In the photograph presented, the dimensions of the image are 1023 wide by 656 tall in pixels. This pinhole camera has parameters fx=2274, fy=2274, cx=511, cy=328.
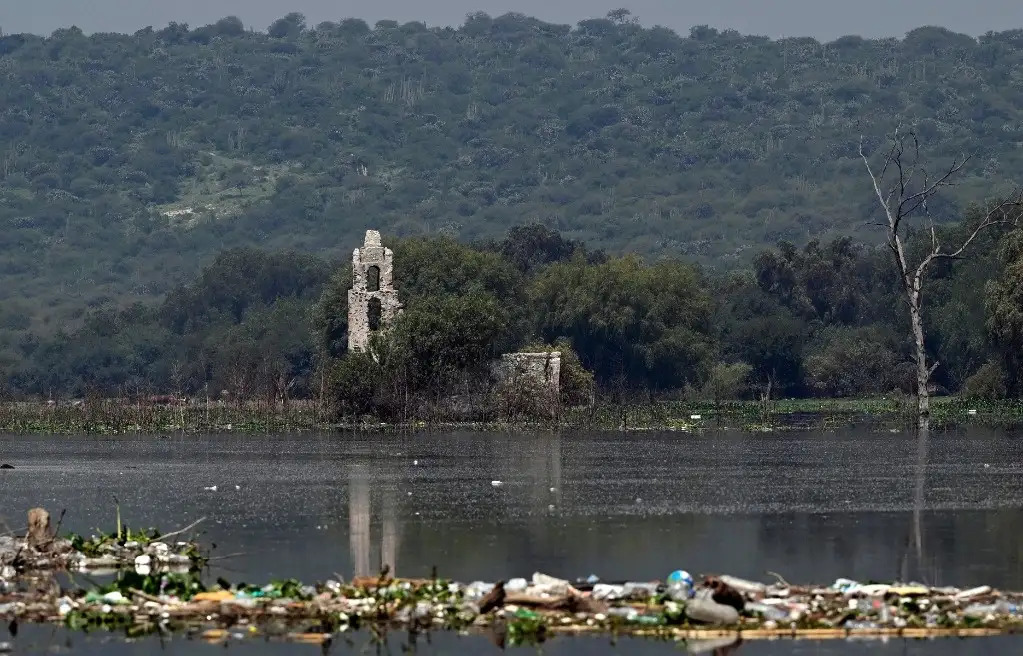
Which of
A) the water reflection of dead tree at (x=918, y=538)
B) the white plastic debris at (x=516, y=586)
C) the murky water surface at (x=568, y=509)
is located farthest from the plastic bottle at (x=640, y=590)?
the water reflection of dead tree at (x=918, y=538)

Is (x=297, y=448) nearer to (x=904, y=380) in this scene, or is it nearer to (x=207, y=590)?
(x=207, y=590)

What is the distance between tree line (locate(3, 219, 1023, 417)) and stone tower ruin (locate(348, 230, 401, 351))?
1386mm

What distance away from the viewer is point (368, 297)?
73.3m

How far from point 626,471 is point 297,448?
533 inches

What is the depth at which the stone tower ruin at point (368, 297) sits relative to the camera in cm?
7269

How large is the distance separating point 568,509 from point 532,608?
1141 centimetres

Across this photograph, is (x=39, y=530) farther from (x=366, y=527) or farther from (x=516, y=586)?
(x=516, y=586)

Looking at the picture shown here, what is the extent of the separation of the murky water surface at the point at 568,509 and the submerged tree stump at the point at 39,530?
5.89ft

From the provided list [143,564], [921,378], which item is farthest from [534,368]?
[143,564]

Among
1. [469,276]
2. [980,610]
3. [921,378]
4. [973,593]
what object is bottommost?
[980,610]

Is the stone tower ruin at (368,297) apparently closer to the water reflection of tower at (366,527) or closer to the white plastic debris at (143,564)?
the water reflection of tower at (366,527)

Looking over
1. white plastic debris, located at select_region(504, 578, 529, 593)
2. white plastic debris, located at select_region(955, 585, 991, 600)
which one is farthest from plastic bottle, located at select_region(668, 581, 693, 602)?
white plastic debris, located at select_region(955, 585, 991, 600)

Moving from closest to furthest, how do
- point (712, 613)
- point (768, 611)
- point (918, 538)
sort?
point (712, 613)
point (768, 611)
point (918, 538)

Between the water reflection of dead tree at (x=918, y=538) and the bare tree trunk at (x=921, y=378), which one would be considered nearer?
the water reflection of dead tree at (x=918, y=538)
